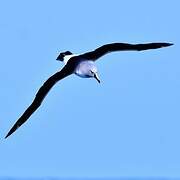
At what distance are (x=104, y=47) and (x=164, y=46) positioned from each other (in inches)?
78.1

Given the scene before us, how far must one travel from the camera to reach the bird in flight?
54.1 feet

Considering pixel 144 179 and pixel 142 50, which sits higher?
pixel 142 50

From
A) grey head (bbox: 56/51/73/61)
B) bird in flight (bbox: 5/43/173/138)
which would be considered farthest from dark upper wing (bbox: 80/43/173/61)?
grey head (bbox: 56/51/73/61)

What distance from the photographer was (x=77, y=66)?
16.7 m

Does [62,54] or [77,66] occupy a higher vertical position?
[62,54]

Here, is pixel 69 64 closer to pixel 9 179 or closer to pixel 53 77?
pixel 53 77

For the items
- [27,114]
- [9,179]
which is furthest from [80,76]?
[9,179]

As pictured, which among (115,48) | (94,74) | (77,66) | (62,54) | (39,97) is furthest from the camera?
(39,97)

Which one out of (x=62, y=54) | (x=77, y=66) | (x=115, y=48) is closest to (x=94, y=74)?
(x=77, y=66)

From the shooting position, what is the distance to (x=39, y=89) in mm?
18562

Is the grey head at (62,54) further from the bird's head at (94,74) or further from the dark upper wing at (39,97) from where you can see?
the bird's head at (94,74)

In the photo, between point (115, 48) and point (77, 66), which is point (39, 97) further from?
point (115, 48)

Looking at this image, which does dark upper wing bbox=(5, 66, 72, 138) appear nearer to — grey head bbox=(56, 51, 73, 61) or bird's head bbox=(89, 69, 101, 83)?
grey head bbox=(56, 51, 73, 61)

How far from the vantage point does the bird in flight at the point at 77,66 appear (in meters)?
16.5
